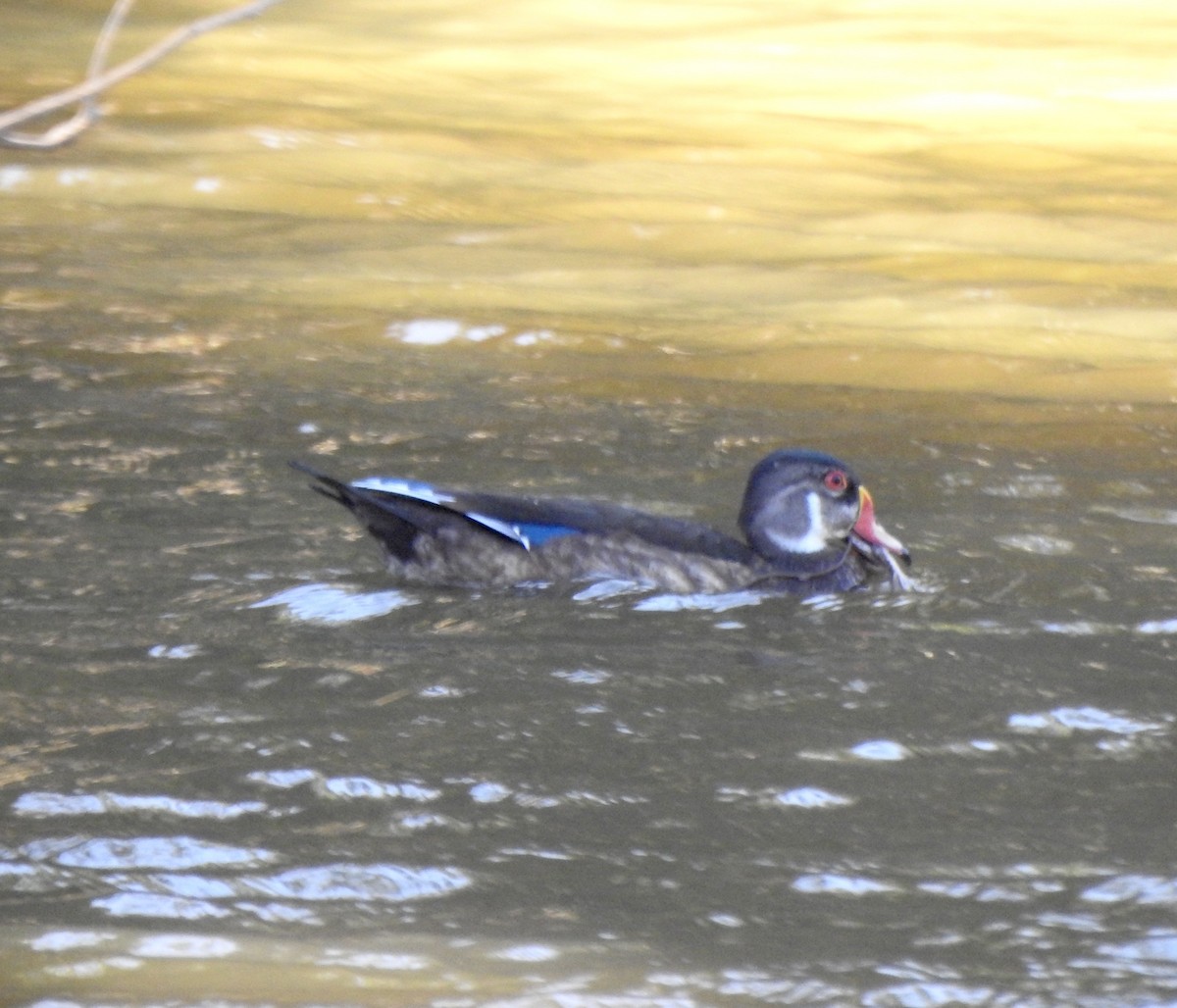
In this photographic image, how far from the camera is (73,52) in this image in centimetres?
1728

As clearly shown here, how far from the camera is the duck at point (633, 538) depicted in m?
6.88

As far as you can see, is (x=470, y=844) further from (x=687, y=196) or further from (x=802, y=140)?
(x=802, y=140)

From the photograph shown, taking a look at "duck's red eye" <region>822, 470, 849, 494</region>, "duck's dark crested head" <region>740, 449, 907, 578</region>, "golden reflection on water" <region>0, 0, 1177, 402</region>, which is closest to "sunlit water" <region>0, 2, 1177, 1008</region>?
"golden reflection on water" <region>0, 0, 1177, 402</region>

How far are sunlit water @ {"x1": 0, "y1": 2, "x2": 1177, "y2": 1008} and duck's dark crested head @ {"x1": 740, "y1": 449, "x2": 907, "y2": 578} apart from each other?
298mm

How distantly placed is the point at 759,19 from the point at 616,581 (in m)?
13.5

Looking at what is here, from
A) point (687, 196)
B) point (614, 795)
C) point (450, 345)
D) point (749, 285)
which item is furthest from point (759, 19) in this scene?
point (614, 795)

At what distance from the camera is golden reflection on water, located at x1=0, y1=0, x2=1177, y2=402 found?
1070 centimetres

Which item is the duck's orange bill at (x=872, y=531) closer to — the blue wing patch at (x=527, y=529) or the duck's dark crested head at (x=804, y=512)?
the duck's dark crested head at (x=804, y=512)

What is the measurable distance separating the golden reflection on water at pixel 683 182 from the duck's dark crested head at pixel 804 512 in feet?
8.45

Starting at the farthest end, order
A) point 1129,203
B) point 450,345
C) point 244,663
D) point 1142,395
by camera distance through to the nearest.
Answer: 1. point 1129,203
2. point 450,345
3. point 1142,395
4. point 244,663

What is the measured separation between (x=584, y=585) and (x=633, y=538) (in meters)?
0.23

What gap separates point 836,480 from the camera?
284 inches

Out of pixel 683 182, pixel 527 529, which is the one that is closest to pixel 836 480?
pixel 527 529

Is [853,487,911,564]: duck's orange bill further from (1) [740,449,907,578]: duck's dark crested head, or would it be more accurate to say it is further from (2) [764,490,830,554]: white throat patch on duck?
(2) [764,490,830,554]: white throat patch on duck
